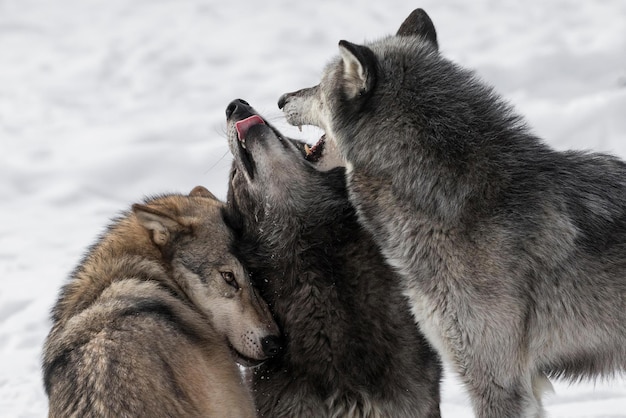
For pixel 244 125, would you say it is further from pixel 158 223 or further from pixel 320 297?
pixel 320 297

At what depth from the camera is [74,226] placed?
993cm

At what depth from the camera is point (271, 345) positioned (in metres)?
4.61

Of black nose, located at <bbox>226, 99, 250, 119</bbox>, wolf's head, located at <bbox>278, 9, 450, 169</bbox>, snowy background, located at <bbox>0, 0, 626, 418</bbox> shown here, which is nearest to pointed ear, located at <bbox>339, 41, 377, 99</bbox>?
wolf's head, located at <bbox>278, 9, 450, 169</bbox>

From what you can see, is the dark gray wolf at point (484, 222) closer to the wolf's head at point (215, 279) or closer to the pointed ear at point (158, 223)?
the wolf's head at point (215, 279)

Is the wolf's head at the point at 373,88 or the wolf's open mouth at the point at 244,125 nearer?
the wolf's head at the point at 373,88

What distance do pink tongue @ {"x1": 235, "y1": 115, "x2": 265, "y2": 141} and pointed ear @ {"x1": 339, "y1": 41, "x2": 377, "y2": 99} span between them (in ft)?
2.21

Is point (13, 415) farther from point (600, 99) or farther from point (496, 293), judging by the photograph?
point (600, 99)

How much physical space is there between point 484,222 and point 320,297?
110 cm

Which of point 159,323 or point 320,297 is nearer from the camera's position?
point 159,323

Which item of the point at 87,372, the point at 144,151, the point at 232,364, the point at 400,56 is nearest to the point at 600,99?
the point at 144,151

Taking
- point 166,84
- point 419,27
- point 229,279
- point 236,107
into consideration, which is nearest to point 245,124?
point 236,107

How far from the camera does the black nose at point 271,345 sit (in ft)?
15.1

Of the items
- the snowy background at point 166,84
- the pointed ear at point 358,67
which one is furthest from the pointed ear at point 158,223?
the snowy background at point 166,84

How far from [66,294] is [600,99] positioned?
809 centimetres
